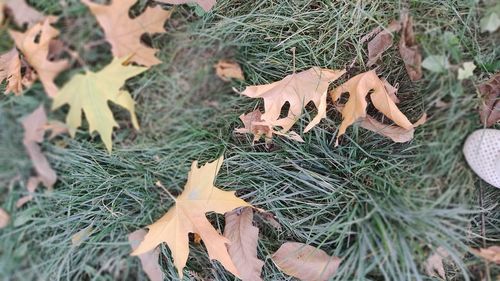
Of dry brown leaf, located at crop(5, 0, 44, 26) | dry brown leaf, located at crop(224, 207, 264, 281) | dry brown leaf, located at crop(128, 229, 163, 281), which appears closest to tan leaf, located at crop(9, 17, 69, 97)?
dry brown leaf, located at crop(5, 0, 44, 26)

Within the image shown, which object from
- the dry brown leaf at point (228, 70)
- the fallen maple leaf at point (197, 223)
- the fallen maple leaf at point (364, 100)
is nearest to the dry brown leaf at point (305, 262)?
the fallen maple leaf at point (197, 223)

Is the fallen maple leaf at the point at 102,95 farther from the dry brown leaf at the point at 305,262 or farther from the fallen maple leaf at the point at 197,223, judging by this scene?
the dry brown leaf at the point at 305,262

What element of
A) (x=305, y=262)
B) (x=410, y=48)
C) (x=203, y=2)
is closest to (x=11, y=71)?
(x=203, y=2)

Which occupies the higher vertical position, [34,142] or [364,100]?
[34,142]

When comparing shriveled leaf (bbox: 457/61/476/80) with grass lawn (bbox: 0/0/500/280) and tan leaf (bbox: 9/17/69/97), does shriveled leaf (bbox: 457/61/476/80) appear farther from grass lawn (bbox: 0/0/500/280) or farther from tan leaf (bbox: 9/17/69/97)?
tan leaf (bbox: 9/17/69/97)

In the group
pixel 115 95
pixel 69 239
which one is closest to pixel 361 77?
pixel 115 95

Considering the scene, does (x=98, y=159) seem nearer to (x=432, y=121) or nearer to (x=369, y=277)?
(x=369, y=277)

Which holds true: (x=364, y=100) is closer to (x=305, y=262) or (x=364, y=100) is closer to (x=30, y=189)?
(x=305, y=262)
